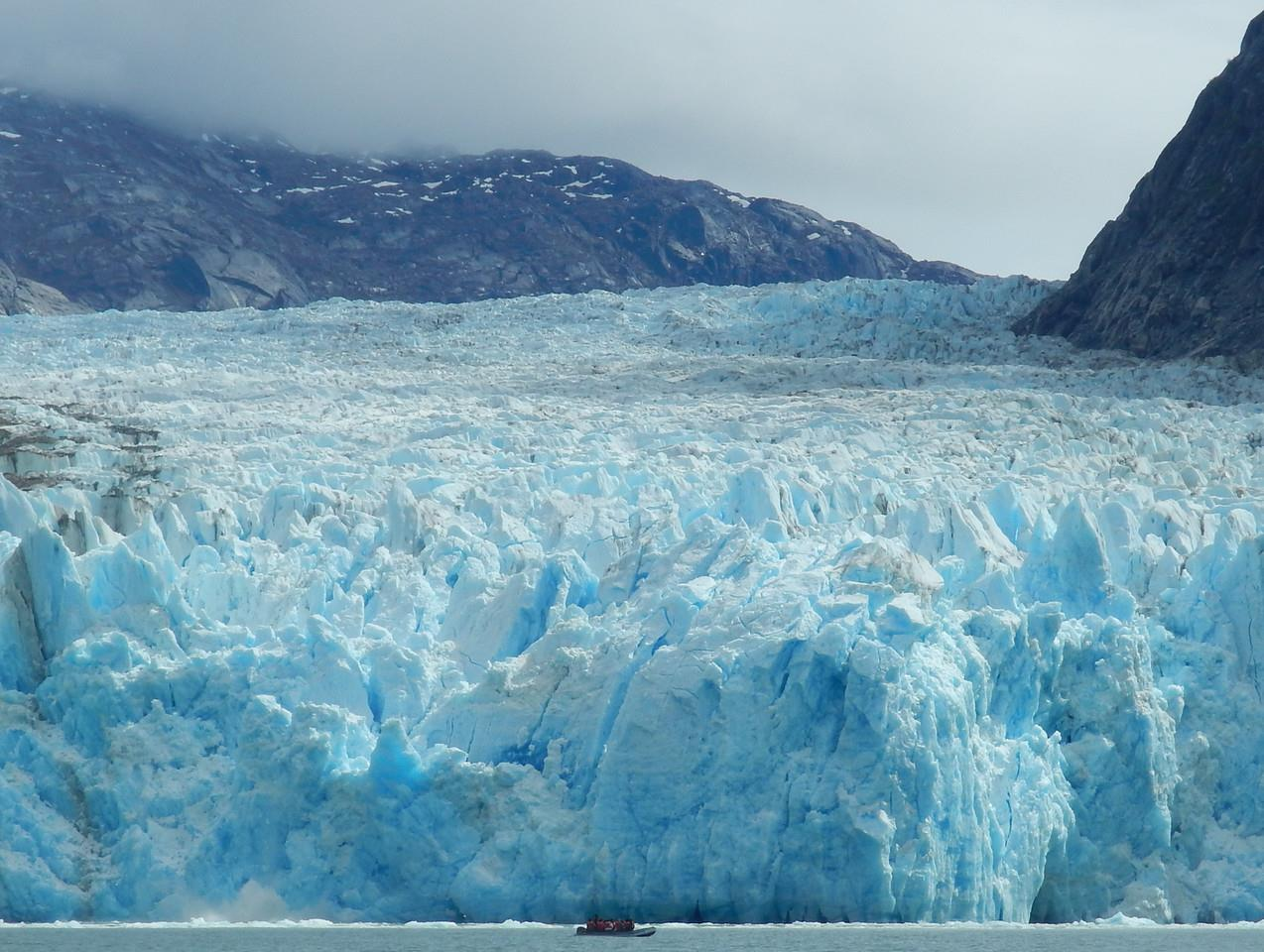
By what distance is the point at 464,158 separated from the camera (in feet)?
392

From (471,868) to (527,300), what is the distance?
43415mm

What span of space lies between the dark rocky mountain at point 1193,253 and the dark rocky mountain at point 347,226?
141 ft

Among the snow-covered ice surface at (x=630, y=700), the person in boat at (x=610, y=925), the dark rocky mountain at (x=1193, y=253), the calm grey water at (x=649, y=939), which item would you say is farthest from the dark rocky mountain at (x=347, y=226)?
the person in boat at (x=610, y=925)

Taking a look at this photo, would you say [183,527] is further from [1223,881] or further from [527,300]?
[527,300]

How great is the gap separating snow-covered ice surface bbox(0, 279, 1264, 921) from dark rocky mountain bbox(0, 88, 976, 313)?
58165 millimetres

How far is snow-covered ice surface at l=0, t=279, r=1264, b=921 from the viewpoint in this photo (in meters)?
30.0

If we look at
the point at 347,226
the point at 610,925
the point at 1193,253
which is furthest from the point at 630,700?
the point at 347,226

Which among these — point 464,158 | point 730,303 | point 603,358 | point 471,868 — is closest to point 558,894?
point 471,868

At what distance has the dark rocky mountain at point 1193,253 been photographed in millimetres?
61625

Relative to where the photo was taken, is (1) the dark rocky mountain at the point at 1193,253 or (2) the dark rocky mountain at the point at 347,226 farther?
(2) the dark rocky mountain at the point at 347,226

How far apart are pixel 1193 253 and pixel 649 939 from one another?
41276 millimetres

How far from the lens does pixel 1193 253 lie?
6406 cm

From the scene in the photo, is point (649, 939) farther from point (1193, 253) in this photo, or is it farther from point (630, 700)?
point (1193, 253)

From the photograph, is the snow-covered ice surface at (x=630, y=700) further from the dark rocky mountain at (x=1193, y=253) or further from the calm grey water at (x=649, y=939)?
the dark rocky mountain at (x=1193, y=253)
